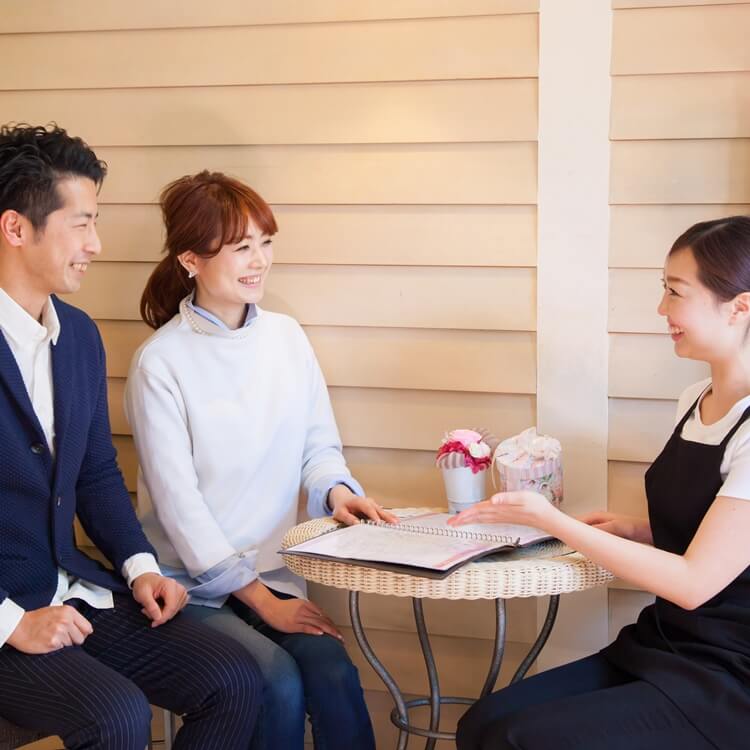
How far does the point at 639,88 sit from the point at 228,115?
36.6 inches

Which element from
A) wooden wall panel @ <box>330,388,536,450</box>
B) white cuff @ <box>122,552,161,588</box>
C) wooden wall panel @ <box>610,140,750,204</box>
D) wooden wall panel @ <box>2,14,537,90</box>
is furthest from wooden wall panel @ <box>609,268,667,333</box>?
white cuff @ <box>122,552,161,588</box>

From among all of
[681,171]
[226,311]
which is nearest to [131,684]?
[226,311]

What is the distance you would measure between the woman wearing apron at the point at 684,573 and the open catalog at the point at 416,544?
66mm

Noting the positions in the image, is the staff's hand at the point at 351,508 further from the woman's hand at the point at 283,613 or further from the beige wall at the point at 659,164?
the beige wall at the point at 659,164

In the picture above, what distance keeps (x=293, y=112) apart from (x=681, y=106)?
856 mm

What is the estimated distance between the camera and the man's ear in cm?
200

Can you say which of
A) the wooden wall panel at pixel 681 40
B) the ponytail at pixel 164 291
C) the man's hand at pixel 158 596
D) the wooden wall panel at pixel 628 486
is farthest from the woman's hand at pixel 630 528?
the ponytail at pixel 164 291

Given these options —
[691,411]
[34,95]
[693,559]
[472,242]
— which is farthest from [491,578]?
[34,95]

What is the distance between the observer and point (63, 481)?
2.03 meters

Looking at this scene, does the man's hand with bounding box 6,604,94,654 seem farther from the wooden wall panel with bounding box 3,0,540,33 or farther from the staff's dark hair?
the wooden wall panel with bounding box 3,0,540,33

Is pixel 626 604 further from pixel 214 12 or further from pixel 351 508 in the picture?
pixel 214 12

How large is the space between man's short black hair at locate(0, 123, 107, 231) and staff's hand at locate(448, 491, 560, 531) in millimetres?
1004

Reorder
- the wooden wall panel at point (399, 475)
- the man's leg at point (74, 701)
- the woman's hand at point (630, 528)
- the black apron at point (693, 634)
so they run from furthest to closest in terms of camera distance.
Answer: the wooden wall panel at point (399, 475), the woman's hand at point (630, 528), the man's leg at point (74, 701), the black apron at point (693, 634)

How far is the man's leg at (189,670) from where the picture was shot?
191cm
